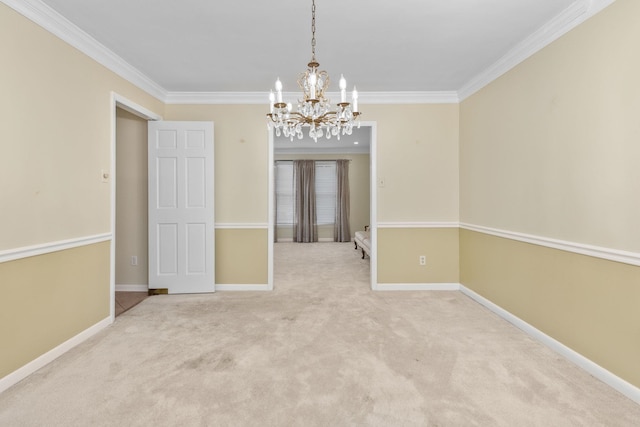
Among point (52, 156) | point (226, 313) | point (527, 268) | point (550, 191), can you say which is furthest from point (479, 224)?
→ point (52, 156)

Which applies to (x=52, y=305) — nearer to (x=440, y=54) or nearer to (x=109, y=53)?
(x=109, y=53)

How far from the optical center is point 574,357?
7.59ft

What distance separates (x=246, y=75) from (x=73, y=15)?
1.53 metres

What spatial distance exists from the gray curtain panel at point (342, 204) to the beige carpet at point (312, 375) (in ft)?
18.0

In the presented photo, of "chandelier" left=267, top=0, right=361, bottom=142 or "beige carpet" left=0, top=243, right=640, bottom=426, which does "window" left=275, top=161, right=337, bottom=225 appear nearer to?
"beige carpet" left=0, top=243, right=640, bottom=426

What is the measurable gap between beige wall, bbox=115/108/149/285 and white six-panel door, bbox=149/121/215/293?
287 mm

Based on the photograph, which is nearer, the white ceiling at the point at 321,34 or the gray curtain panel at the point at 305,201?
the white ceiling at the point at 321,34

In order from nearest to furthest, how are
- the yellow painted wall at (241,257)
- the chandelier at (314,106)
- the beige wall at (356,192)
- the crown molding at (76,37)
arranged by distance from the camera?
1. the chandelier at (314,106)
2. the crown molding at (76,37)
3. the yellow painted wall at (241,257)
4. the beige wall at (356,192)

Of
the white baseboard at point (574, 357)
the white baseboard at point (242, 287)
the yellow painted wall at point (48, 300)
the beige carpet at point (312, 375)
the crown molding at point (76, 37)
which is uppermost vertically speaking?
the crown molding at point (76, 37)

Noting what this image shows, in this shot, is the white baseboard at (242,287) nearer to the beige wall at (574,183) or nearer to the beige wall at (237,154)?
the beige wall at (237,154)

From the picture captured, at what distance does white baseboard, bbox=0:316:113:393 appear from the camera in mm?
2037

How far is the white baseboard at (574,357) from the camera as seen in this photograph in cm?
193

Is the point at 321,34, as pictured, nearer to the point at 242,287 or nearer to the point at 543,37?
the point at 543,37

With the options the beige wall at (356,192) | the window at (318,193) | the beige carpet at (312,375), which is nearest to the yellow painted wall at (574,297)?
the beige carpet at (312,375)
